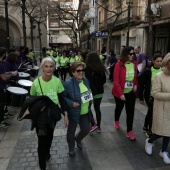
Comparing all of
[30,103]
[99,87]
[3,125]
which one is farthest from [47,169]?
[3,125]

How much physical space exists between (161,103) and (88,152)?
5.09 ft

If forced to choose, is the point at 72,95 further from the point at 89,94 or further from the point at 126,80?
the point at 126,80

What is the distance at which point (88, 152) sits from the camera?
13.3 feet

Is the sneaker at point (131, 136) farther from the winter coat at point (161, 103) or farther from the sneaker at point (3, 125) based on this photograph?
the sneaker at point (3, 125)

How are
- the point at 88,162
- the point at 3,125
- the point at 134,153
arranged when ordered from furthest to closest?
the point at 3,125 < the point at 134,153 < the point at 88,162

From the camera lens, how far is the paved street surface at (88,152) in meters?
3.64

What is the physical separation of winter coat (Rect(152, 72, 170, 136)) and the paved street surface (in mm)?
621

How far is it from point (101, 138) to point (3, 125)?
7.64 ft

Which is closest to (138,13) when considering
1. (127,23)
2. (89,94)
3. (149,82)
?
(127,23)

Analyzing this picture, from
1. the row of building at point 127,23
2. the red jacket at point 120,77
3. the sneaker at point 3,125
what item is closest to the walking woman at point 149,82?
the red jacket at point 120,77

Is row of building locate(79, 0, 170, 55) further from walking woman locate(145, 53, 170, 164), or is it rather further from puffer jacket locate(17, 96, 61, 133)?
puffer jacket locate(17, 96, 61, 133)

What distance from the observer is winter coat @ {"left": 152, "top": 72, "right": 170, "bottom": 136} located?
3396 mm

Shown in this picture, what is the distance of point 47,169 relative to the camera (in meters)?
3.53

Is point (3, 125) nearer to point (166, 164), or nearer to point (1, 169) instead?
point (1, 169)
